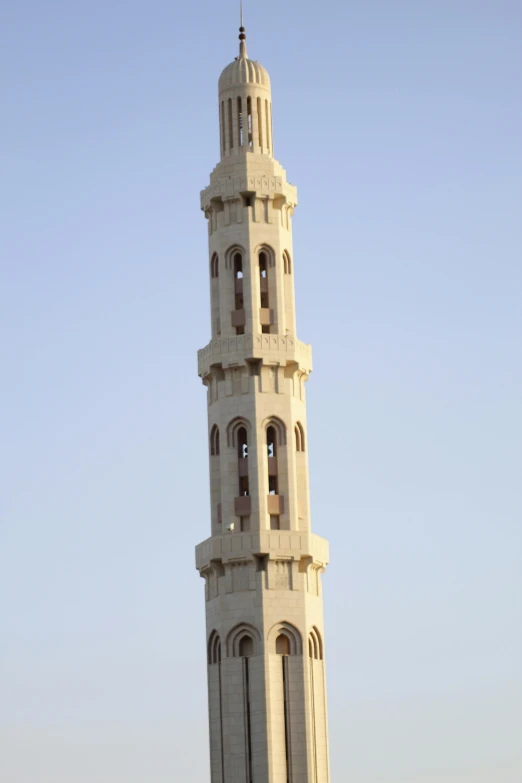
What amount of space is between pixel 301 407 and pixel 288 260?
736cm

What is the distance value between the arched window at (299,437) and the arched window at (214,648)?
9691 millimetres

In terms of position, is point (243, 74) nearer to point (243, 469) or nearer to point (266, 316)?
point (266, 316)

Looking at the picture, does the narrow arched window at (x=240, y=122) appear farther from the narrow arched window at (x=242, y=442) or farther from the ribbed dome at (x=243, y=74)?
the narrow arched window at (x=242, y=442)

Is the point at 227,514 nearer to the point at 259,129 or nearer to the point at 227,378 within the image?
the point at 227,378

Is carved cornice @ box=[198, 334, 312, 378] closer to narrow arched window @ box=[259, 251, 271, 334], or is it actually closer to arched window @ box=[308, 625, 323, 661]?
narrow arched window @ box=[259, 251, 271, 334]

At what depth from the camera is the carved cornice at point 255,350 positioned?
316 feet

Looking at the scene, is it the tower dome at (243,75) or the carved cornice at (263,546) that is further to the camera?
the tower dome at (243,75)

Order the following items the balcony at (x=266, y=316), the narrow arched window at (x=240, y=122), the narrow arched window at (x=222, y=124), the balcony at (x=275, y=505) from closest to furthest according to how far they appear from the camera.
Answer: the balcony at (x=275, y=505), the balcony at (x=266, y=316), the narrow arched window at (x=240, y=122), the narrow arched window at (x=222, y=124)

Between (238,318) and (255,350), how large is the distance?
239cm

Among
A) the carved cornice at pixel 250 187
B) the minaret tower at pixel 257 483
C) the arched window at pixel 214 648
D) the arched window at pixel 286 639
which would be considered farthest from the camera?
the carved cornice at pixel 250 187

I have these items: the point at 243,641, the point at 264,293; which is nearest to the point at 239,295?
the point at 264,293

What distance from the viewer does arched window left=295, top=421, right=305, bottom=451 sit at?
3829 inches

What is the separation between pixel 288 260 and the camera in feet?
327

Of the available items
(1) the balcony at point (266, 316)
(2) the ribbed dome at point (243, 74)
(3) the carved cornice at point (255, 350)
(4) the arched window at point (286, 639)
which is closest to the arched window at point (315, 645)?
(4) the arched window at point (286, 639)
